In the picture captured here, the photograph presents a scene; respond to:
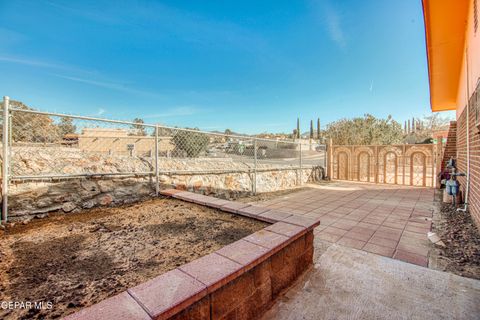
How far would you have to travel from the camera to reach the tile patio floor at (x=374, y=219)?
2.54 m

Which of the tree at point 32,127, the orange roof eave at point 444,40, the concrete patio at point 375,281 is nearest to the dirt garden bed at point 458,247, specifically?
the concrete patio at point 375,281

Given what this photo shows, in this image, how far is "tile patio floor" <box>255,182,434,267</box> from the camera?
254cm

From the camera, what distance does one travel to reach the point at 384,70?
10.2 metres

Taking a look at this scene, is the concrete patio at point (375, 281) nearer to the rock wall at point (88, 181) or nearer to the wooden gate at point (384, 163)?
the rock wall at point (88, 181)

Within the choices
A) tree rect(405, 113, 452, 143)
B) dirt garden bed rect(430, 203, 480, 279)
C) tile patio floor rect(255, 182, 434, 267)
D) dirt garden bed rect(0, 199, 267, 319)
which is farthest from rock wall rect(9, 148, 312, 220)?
tree rect(405, 113, 452, 143)

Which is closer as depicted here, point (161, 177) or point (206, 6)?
point (161, 177)

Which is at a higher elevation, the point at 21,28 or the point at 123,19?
the point at 123,19

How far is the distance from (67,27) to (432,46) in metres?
9.42

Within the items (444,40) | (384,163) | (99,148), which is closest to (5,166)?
(99,148)

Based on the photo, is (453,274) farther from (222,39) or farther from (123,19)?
(222,39)

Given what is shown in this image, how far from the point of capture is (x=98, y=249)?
5.54 ft

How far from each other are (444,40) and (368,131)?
940 cm

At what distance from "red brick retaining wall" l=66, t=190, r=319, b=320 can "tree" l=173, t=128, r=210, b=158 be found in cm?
320

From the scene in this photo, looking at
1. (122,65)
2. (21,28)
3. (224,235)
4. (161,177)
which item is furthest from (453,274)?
(122,65)
